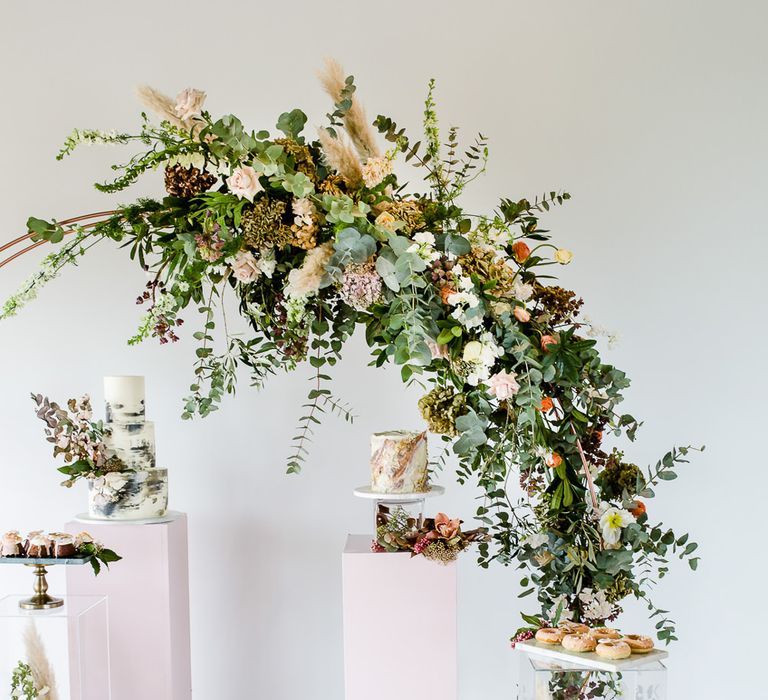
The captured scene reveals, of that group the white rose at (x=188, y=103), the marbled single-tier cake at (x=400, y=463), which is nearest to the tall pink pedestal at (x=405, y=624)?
the marbled single-tier cake at (x=400, y=463)

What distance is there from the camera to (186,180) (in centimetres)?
181

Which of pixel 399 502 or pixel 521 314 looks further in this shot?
pixel 399 502

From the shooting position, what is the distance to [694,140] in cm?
283

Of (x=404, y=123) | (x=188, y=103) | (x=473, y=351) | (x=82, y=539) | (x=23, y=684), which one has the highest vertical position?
(x=404, y=123)

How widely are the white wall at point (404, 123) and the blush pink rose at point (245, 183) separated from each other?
1197 millimetres

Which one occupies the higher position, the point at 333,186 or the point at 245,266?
the point at 333,186

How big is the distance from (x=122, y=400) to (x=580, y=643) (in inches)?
52.8

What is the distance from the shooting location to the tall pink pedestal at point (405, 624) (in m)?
2.24

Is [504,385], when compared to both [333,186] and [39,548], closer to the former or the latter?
[333,186]

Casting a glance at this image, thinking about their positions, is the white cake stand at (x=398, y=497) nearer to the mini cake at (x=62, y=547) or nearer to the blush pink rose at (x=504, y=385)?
the blush pink rose at (x=504, y=385)

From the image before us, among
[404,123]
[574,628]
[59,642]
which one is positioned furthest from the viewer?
[404,123]

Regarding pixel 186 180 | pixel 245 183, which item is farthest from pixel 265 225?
pixel 186 180

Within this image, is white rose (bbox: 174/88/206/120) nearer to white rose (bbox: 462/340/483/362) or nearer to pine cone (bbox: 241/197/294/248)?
pine cone (bbox: 241/197/294/248)

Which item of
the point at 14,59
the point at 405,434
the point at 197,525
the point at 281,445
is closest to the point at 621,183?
the point at 405,434
